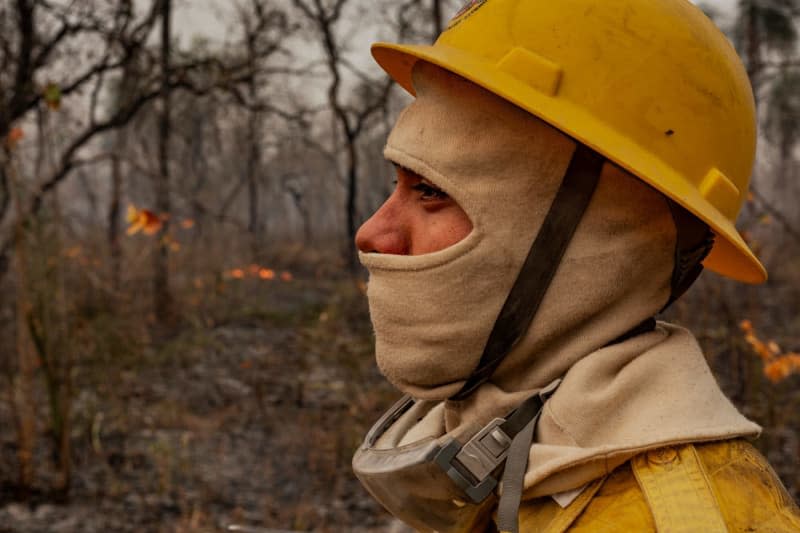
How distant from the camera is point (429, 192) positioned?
127 cm

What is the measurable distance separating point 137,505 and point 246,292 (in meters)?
9.25

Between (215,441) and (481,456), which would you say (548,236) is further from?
(215,441)

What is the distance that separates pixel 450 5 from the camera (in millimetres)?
12711

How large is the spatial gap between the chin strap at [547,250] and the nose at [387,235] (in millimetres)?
212

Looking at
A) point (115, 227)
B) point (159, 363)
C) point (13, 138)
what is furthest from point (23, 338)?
point (115, 227)

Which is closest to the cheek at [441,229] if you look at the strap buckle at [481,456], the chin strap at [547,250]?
the chin strap at [547,250]

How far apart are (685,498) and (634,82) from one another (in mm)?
612

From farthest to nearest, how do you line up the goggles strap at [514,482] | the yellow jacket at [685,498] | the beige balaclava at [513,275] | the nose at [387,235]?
the nose at [387,235] < the beige balaclava at [513,275] < the goggles strap at [514,482] < the yellow jacket at [685,498]

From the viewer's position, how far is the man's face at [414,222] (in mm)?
1226

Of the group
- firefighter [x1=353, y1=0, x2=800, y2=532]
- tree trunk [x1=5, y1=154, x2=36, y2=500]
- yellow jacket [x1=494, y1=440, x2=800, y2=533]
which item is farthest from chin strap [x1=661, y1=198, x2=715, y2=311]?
tree trunk [x1=5, y1=154, x2=36, y2=500]

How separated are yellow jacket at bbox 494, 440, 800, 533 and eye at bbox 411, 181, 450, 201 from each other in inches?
20.0

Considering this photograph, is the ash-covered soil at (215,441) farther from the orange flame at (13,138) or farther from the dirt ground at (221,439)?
the orange flame at (13,138)

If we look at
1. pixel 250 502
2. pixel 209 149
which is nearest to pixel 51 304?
pixel 250 502

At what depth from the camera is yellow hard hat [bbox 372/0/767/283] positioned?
114 centimetres
